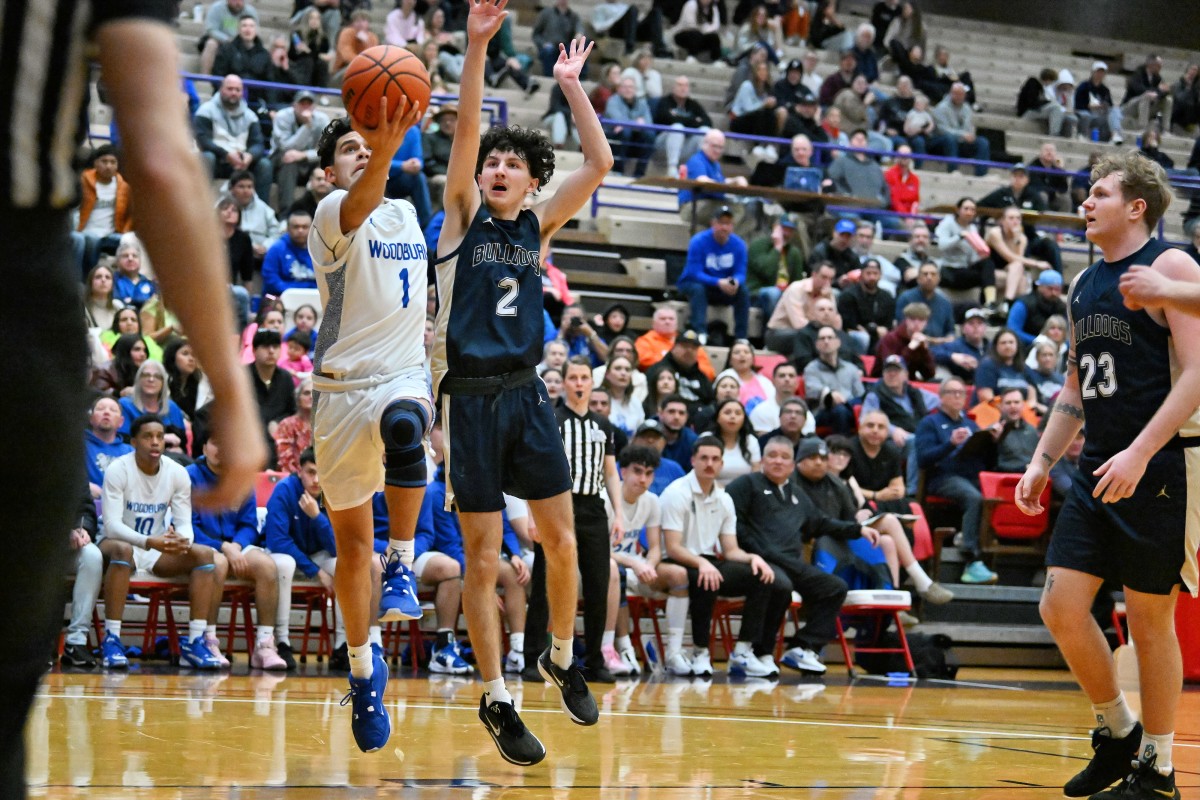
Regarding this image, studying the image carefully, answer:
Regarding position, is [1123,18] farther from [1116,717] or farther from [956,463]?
[1116,717]

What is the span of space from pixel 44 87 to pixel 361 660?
379 centimetres

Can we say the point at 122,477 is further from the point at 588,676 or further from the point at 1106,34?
the point at 1106,34

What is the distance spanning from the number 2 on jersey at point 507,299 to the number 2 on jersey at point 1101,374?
2079mm

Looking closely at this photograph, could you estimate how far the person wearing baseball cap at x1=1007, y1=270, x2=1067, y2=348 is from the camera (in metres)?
16.0

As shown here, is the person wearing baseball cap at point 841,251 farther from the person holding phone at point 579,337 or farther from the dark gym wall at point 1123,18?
the dark gym wall at point 1123,18

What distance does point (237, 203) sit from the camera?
13445 mm

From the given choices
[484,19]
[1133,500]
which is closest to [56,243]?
[484,19]

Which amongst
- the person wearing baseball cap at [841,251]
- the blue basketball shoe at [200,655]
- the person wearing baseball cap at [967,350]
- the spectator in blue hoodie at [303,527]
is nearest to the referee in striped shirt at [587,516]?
the spectator in blue hoodie at [303,527]

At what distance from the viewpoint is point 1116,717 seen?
4.87m

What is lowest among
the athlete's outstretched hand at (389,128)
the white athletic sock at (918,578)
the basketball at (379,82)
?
the white athletic sock at (918,578)

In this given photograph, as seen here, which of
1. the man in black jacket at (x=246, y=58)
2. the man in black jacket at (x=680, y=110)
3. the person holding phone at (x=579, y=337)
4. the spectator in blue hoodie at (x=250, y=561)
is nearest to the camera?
the spectator in blue hoodie at (x=250, y=561)

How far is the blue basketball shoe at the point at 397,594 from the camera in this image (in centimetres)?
522

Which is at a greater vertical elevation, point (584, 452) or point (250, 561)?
point (584, 452)

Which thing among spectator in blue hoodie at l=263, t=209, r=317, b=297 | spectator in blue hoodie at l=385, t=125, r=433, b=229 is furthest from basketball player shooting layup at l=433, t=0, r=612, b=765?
spectator in blue hoodie at l=385, t=125, r=433, b=229
